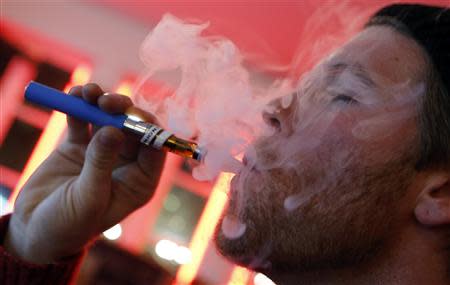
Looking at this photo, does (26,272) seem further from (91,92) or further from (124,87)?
(124,87)

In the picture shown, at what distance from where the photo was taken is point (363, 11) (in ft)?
4.41

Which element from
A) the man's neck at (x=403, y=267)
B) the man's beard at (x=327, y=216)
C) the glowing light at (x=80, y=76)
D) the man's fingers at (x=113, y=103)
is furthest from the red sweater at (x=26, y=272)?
the glowing light at (x=80, y=76)

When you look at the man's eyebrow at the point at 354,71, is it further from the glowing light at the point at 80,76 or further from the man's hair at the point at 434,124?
the glowing light at the point at 80,76

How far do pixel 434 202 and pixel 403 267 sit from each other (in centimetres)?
13

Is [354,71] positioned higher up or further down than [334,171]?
higher up

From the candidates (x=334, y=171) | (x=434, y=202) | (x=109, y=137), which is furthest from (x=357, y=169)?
(x=109, y=137)

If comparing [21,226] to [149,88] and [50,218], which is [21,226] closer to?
[50,218]

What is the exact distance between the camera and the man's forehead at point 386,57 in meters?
0.81

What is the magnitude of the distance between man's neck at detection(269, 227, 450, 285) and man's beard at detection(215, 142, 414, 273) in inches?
0.7

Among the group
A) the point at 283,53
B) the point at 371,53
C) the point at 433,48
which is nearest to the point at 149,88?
the point at 371,53

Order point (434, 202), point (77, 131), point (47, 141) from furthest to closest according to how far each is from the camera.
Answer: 1. point (47, 141)
2. point (77, 131)
3. point (434, 202)

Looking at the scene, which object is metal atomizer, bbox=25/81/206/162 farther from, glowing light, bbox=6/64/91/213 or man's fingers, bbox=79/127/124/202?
glowing light, bbox=6/64/91/213

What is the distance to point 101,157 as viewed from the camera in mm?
939

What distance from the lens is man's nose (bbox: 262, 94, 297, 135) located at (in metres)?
0.84
